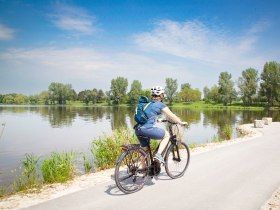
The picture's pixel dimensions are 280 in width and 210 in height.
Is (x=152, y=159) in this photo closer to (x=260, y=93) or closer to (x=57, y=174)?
(x=57, y=174)

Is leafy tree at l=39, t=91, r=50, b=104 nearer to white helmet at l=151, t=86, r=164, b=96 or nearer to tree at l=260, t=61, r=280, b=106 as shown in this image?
tree at l=260, t=61, r=280, b=106

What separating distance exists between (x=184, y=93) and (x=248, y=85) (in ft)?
174

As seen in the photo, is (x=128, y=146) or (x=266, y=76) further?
(x=266, y=76)

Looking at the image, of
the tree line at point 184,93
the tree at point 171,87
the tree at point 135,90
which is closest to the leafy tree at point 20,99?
the tree line at point 184,93

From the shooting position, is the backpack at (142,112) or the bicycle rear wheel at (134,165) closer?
the bicycle rear wheel at (134,165)

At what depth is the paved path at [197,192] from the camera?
4.71 metres

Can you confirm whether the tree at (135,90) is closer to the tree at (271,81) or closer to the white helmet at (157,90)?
the tree at (271,81)

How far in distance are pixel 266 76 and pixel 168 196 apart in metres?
95.5

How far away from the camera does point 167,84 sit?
13312cm

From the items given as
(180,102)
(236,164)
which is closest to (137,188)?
(236,164)

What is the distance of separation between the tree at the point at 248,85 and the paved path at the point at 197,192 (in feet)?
299

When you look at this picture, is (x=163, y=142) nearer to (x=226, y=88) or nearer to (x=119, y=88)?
(x=226, y=88)

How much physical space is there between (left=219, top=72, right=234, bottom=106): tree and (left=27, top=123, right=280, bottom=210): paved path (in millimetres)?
95935

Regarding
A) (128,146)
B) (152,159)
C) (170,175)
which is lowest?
(170,175)
